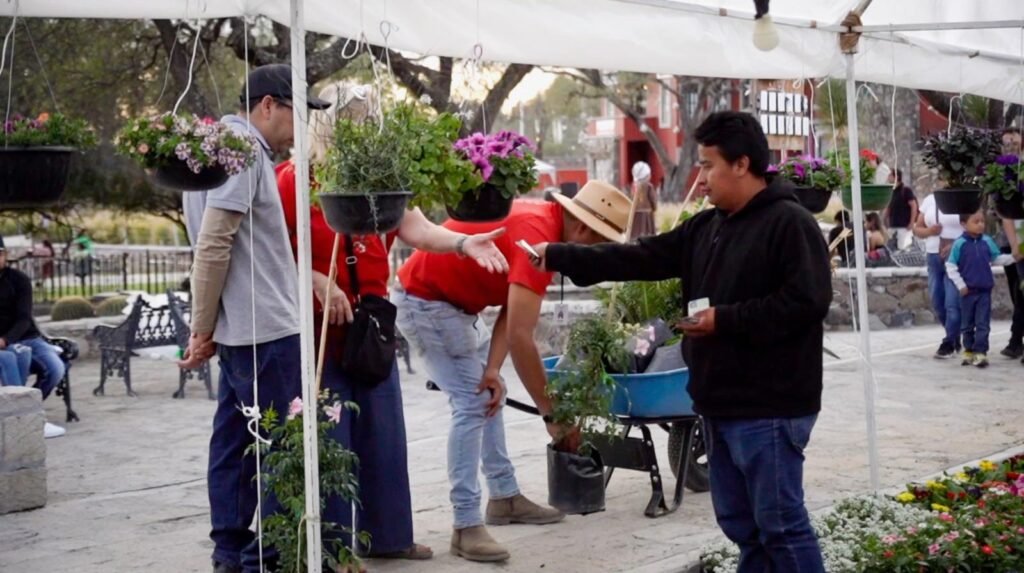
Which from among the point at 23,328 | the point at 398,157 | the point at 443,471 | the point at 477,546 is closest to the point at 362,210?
the point at 398,157

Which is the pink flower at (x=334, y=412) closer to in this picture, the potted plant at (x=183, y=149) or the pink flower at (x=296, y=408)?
the pink flower at (x=296, y=408)

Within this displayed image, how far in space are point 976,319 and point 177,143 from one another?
31.8 ft

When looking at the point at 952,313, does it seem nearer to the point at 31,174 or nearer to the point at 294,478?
the point at 294,478

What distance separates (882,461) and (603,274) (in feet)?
12.5

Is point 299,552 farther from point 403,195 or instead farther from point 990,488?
point 990,488

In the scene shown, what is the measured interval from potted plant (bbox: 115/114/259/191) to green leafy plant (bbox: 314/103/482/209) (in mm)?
344

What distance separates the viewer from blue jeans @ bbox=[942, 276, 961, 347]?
1255cm

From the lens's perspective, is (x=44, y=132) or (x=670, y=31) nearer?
(x=44, y=132)

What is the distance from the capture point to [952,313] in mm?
12680

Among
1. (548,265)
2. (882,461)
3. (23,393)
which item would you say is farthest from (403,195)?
(882,461)

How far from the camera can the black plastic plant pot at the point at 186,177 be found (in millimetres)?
4402

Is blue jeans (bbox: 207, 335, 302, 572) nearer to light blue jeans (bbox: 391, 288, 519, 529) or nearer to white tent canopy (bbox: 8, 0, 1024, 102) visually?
light blue jeans (bbox: 391, 288, 519, 529)

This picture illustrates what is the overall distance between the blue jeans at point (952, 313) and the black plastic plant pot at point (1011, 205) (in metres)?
5.29

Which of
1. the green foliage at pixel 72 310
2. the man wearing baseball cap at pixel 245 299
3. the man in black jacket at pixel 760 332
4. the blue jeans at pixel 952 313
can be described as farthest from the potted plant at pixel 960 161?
the green foliage at pixel 72 310
